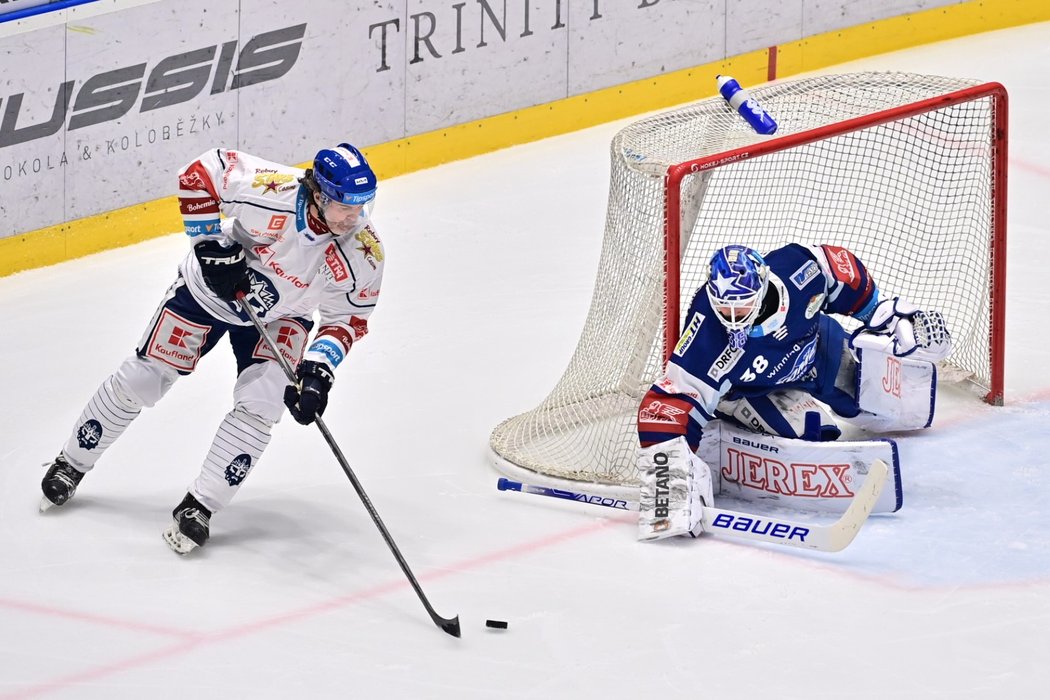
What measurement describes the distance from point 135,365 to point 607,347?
1497 millimetres

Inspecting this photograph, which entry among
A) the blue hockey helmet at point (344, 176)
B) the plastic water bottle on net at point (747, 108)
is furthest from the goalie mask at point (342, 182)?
the plastic water bottle on net at point (747, 108)

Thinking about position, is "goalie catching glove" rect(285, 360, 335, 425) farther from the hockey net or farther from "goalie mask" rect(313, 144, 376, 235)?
the hockey net

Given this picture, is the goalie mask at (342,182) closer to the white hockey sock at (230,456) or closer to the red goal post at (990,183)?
the white hockey sock at (230,456)

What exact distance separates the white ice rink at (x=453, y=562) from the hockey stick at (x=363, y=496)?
0.20 feet

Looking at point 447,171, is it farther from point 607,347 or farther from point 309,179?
point 309,179

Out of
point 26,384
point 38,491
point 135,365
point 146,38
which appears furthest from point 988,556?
point 146,38

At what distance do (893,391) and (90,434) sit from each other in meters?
2.45

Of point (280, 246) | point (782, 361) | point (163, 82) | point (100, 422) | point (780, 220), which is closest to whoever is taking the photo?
point (280, 246)

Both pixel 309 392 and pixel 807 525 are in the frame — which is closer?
pixel 309 392

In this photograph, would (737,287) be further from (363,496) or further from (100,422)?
(100,422)

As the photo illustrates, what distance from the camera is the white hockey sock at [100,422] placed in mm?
5379

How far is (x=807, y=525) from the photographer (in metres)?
5.26

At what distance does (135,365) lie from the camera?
5344mm

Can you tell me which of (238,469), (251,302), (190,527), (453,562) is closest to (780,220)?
(453,562)
